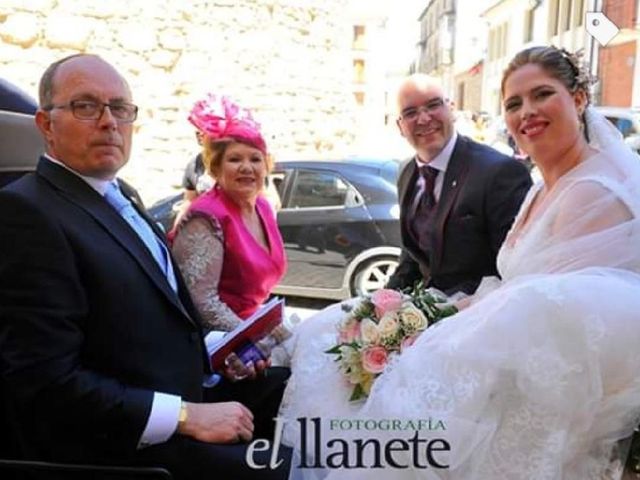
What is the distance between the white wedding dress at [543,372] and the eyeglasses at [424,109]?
3.46 feet

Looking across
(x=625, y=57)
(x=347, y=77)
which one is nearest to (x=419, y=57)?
(x=625, y=57)

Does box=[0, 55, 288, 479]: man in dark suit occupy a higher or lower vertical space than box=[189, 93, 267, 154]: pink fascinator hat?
lower

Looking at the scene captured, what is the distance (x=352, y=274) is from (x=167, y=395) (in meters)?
4.36

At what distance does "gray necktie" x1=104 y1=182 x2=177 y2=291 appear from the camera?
1.73 metres

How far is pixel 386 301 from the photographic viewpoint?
6.20ft

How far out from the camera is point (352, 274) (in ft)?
19.4

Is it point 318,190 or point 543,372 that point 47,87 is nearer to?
point 543,372

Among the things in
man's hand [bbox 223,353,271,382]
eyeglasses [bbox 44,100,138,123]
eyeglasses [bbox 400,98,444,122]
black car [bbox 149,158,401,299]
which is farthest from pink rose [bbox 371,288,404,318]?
black car [bbox 149,158,401,299]

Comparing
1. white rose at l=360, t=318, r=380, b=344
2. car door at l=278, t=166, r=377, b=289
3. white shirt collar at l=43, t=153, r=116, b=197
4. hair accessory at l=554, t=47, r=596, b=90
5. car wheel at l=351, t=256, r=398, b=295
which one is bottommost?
car wheel at l=351, t=256, r=398, b=295

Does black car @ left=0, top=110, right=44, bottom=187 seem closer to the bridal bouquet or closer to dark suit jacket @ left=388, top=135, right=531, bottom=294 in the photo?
the bridal bouquet

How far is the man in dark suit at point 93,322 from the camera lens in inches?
57.1

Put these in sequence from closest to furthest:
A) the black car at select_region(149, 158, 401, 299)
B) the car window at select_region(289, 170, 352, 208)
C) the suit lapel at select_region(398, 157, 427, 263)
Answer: the suit lapel at select_region(398, 157, 427, 263) < the black car at select_region(149, 158, 401, 299) < the car window at select_region(289, 170, 352, 208)

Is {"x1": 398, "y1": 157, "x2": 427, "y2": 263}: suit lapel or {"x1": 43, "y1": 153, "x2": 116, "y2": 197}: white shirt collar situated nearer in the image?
{"x1": 43, "y1": 153, "x2": 116, "y2": 197}: white shirt collar

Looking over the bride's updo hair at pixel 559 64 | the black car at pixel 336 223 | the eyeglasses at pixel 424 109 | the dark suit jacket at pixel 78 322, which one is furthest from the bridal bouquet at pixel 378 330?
the black car at pixel 336 223
